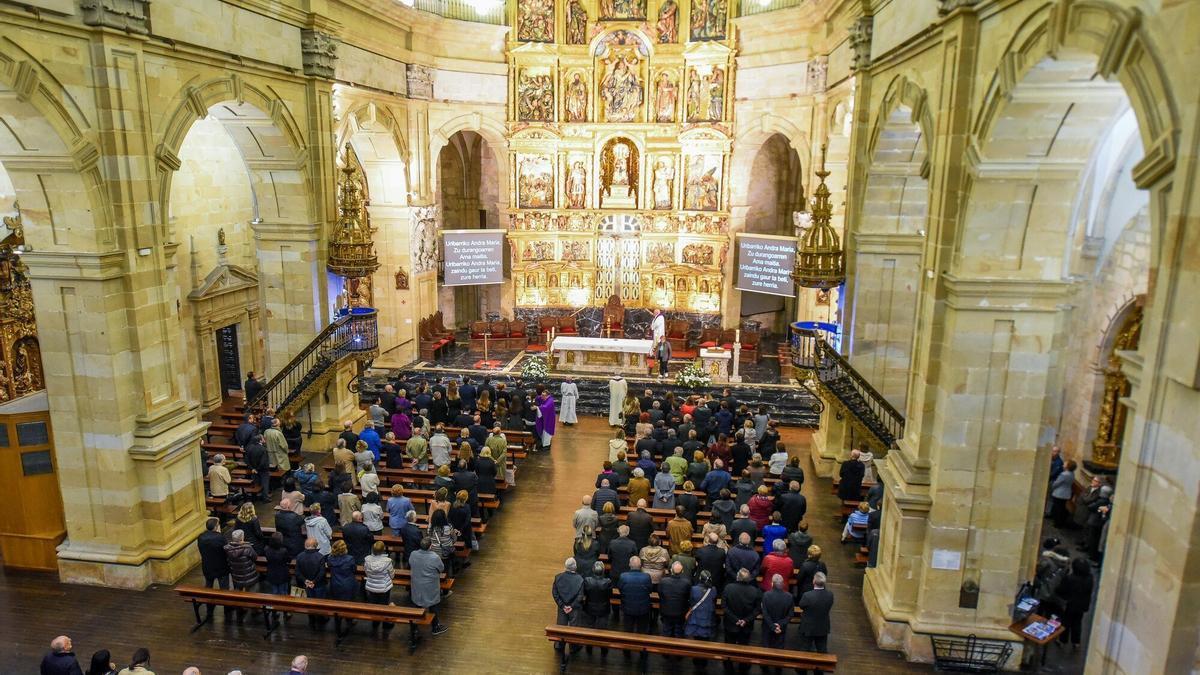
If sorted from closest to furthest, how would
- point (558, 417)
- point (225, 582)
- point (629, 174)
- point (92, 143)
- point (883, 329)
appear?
point (92, 143), point (225, 582), point (883, 329), point (558, 417), point (629, 174)

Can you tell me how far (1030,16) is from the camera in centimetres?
746

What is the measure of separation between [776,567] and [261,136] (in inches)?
491

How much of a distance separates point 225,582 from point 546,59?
18506 mm

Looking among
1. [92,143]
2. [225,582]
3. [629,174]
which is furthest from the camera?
[629,174]

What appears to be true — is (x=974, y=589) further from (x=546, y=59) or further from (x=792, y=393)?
(x=546, y=59)

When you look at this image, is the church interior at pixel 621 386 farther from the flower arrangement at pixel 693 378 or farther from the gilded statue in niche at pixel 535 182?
the gilded statue in niche at pixel 535 182

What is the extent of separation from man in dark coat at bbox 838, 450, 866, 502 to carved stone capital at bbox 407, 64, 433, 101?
15788 millimetres

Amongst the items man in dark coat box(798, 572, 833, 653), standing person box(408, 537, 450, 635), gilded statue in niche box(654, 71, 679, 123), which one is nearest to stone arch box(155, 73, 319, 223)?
standing person box(408, 537, 450, 635)

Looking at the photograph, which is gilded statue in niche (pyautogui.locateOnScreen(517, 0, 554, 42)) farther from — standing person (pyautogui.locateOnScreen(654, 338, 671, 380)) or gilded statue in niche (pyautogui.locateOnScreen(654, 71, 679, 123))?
standing person (pyautogui.locateOnScreen(654, 338, 671, 380))

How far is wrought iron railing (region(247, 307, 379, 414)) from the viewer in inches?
655

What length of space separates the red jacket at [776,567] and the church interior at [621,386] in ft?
0.51

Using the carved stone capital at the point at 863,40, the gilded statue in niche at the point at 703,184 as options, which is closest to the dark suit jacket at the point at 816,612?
the carved stone capital at the point at 863,40

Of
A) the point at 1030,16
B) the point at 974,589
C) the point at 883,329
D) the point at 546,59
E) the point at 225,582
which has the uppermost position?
the point at 546,59

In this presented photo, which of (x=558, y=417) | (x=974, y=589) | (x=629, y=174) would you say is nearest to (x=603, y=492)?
(x=974, y=589)
